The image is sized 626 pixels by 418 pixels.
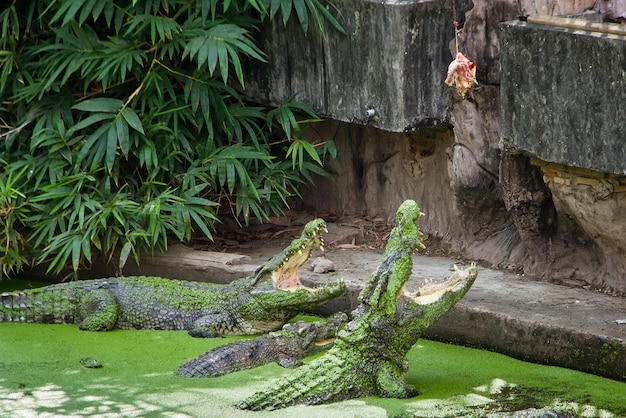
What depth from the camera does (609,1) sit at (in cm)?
623

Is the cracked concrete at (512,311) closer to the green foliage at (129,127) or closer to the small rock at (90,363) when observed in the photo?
the green foliage at (129,127)

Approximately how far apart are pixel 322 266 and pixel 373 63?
138cm

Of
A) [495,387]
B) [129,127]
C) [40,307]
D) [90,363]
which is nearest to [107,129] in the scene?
[129,127]

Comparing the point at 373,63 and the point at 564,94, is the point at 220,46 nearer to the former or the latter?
the point at 373,63

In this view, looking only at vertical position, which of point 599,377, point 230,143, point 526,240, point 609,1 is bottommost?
point 599,377

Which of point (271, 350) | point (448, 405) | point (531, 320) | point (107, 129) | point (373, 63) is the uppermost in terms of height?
point (373, 63)

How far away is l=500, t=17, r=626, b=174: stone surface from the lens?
5547 mm

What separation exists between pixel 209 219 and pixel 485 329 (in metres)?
2.46

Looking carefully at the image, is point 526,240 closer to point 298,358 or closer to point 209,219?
point 298,358

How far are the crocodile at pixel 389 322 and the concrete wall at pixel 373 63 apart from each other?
175cm

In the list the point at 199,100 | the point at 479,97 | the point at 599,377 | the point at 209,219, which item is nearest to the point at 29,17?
the point at 199,100

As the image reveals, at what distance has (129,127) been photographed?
7328 millimetres

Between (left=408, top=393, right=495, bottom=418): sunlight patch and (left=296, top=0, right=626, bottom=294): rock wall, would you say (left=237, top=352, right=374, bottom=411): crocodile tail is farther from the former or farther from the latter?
(left=296, top=0, right=626, bottom=294): rock wall

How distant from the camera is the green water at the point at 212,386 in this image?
199 inches
